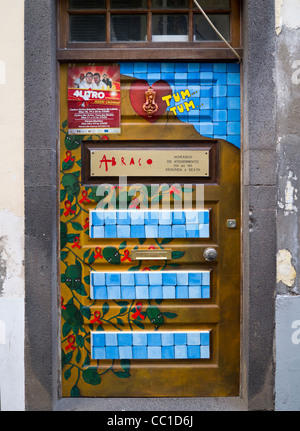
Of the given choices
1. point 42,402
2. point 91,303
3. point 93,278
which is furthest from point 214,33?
point 42,402

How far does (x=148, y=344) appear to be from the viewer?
304cm

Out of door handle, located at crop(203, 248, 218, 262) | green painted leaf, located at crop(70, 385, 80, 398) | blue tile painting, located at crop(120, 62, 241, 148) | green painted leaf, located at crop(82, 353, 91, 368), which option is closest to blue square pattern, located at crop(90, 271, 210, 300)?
door handle, located at crop(203, 248, 218, 262)

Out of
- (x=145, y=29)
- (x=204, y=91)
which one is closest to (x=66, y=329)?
(x=204, y=91)

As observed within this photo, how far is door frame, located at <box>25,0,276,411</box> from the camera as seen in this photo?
2793mm

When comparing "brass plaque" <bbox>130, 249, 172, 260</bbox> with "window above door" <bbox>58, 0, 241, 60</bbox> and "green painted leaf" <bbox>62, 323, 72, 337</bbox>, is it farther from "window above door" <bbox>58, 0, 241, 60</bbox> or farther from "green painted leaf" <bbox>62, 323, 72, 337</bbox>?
"window above door" <bbox>58, 0, 241, 60</bbox>

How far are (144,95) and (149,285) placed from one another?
1.57 m

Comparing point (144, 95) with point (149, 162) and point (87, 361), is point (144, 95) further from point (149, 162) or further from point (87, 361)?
point (87, 361)

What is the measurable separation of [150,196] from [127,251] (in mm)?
496

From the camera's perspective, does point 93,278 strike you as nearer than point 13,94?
No

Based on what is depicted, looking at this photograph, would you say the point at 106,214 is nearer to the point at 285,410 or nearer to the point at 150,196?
the point at 150,196

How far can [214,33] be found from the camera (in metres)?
3.01
